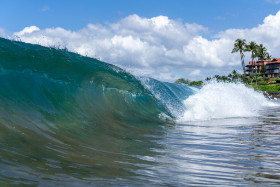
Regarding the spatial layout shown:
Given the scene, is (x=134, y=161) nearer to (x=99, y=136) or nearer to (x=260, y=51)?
(x=99, y=136)

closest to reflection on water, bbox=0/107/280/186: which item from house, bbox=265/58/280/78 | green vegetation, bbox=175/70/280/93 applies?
green vegetation, bbox=175/70/280/93

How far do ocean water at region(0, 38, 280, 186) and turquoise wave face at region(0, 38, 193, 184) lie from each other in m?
0.02

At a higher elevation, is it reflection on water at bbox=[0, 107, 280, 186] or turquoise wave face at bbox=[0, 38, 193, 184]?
turquoise wave face at bbox=[0, 38, 193, 184]

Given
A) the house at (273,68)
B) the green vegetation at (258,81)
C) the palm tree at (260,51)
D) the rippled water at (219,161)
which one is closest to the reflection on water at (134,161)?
the rippled water at (219,161)

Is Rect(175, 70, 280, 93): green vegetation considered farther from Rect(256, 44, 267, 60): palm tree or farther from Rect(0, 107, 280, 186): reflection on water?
Rect(0, 107, 280, 186): reflection on water

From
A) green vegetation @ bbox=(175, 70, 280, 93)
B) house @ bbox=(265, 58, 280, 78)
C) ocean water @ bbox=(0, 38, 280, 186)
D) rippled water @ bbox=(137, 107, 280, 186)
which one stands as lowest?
rippled water @ bbox=(137, 107, 280, 186)

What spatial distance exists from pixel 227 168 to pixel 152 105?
8.08 metres

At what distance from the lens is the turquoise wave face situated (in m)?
3.72

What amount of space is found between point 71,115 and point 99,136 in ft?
5.53

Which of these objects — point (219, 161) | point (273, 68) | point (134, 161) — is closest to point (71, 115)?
point (134, 161)

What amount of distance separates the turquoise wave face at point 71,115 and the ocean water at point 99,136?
0.06 feet

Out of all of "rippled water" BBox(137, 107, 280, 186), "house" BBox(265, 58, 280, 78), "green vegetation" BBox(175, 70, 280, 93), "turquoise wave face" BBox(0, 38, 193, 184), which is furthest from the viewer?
"house" BBox(265, 58, 280, 78)

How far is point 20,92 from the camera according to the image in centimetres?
745

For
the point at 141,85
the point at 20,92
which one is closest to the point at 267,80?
the point at 141,85
